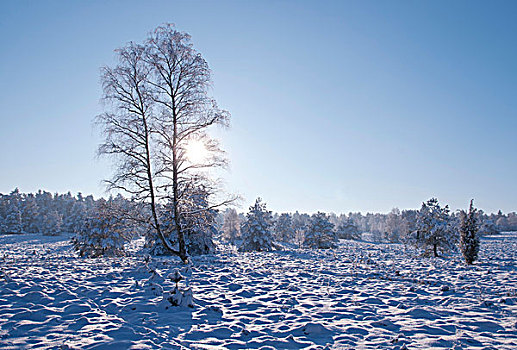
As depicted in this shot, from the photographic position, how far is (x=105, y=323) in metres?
5.00

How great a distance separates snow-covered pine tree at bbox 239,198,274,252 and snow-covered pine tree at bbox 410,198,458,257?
14.1 meters

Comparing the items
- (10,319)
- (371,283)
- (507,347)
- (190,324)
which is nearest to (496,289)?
(371,283)

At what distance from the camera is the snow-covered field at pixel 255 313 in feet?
14.4

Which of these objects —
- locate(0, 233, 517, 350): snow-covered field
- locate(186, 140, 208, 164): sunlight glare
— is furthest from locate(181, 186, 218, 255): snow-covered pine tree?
locate(0, 233, 517, 350): snow-covered field

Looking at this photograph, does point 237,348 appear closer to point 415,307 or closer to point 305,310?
point 305,310

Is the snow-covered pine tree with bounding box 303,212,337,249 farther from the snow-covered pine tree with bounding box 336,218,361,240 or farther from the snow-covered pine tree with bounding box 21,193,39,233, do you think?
the snow-covered pine tree with bounding box 21,193,39,233

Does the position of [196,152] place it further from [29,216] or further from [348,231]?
[29,216]

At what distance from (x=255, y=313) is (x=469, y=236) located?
14.8 metres

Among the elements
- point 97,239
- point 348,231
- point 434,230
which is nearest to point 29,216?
point 97,239

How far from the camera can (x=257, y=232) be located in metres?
30.1

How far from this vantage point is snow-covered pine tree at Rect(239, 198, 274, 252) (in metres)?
Answer: 29.6

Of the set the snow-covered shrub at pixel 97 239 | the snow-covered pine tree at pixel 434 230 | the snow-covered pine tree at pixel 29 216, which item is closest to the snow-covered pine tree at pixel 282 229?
the snow-covered pine tree at pixel 434 230

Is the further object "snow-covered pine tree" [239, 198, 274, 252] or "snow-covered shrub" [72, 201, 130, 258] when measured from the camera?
"snow-covered pine tree" [239, 198, 274, 252]

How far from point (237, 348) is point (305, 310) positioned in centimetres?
233
